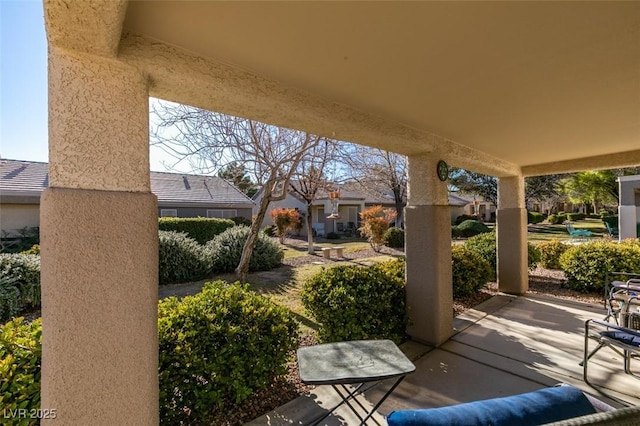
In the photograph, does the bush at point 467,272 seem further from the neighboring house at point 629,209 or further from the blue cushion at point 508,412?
the neighboring house at point 629,209

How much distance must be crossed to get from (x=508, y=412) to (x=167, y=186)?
71.1 feet

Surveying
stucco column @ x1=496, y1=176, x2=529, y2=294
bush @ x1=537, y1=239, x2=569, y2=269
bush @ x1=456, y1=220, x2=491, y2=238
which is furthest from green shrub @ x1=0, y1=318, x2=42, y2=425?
bush @ x1=456, y1=220, x2=491, y2=238

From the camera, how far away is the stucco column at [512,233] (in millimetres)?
7238

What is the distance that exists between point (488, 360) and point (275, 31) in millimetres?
4742

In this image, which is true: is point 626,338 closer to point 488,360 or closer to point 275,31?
point 488,360

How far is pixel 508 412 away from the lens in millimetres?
1477

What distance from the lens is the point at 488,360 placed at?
157 inches

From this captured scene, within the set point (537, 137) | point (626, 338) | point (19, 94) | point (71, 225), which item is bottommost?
point (626, 338)

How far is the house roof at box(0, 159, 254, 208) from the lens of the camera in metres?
14.2

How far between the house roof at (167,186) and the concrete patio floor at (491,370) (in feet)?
38.2

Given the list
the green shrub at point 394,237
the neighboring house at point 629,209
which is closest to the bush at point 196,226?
the green shrub at point 394,237

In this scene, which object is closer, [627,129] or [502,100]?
[502,100]

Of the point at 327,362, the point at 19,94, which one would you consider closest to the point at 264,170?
the point at 19,94

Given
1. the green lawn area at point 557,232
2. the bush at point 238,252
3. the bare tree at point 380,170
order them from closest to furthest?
the bush at point 238,252 < the bare tree at point 380,170 < the green lawn area at point 557,232
